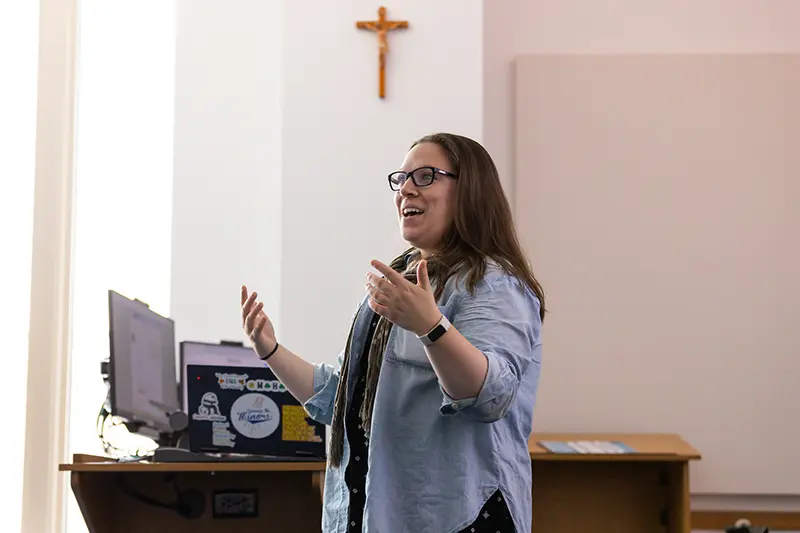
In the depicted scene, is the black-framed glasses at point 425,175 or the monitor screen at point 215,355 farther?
the monitor screen at point 215,355

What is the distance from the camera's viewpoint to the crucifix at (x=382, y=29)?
12.4ft

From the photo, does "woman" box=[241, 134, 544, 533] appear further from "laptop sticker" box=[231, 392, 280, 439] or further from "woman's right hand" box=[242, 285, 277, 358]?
"laptop sticker" box=[231, 392, 280, 439]

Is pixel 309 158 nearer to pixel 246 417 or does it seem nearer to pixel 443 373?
pixel 246 417

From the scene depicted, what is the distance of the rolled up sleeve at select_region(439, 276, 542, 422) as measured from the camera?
1408 millimetres

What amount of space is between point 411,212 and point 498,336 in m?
0.34

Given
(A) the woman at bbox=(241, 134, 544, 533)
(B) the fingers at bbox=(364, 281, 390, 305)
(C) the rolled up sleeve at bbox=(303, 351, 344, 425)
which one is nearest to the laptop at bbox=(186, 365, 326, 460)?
(C) the rolled up sleeve at bbox=(303, 351, 344, 425)

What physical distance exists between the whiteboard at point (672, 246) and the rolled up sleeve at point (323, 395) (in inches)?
82.9

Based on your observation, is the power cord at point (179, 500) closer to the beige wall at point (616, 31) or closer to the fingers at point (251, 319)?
the fingers at point (251, 319)

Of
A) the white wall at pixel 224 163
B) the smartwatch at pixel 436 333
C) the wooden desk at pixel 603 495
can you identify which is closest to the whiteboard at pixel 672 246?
the wooden desk at pixel 603 495

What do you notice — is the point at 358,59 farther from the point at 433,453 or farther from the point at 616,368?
the point at 433,453

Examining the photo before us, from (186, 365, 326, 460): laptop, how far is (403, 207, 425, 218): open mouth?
1349 millimetres

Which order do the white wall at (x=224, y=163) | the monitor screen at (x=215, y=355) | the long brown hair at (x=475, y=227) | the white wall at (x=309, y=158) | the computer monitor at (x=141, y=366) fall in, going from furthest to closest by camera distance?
1. the white wall at (x=224, y=163)
2. the white wall at (x=309, y=158)
3. the monitor screen at (x=215, y=355)
4. the computer monitor at (x=141, y=366)
5. the long brown hair at (x=475, y=227)

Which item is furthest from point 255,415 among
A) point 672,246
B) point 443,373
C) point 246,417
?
point 672,246

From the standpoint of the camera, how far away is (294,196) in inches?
148
